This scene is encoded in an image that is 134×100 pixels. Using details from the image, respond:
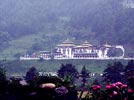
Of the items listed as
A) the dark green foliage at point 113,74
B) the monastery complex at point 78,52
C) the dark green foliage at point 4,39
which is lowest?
the dark green foliage at point 113,74

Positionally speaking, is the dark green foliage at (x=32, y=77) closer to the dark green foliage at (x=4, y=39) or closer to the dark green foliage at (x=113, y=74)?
the dark green foliage at (x=113, y=74)

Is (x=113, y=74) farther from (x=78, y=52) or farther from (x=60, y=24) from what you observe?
(x=60, y=24)

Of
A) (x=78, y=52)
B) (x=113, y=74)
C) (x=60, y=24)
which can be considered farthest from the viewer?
(x=60, y=24)

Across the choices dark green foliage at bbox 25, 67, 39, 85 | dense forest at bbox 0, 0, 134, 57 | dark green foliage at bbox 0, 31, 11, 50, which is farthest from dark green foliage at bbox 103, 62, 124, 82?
dark green foliage at bbox 0, 31, 11, 50

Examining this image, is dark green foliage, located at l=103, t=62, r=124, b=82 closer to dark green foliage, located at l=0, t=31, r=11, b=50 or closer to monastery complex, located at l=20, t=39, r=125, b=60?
monastery complex, located at l=20, t=39, r=125, b=60

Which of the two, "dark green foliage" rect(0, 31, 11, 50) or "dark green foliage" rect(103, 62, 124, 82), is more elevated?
"dark green foliage" rect(0, 31, 11, 50)

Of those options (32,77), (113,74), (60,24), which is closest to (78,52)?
(60,24)

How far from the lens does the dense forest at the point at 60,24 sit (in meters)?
105

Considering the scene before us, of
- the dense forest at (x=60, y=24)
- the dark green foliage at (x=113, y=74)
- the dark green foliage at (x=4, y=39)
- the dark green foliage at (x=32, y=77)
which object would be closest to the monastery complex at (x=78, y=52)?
the dense forest at (x=60, y=24)

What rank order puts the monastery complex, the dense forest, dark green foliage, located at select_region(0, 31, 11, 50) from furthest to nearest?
1. dark green foliage, located at select_region(0, 31, 11, 50)
2. the dense forest
3. the monastery complex

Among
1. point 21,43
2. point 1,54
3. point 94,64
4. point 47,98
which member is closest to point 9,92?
point 47,98

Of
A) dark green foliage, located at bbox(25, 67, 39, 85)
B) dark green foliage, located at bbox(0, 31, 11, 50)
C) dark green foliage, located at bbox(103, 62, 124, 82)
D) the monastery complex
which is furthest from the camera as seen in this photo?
dark green foliage, located at bbox(0, 31, 11, 50)

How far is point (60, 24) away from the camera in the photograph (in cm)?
12888

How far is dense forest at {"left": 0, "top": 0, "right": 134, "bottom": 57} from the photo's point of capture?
4122 inches
